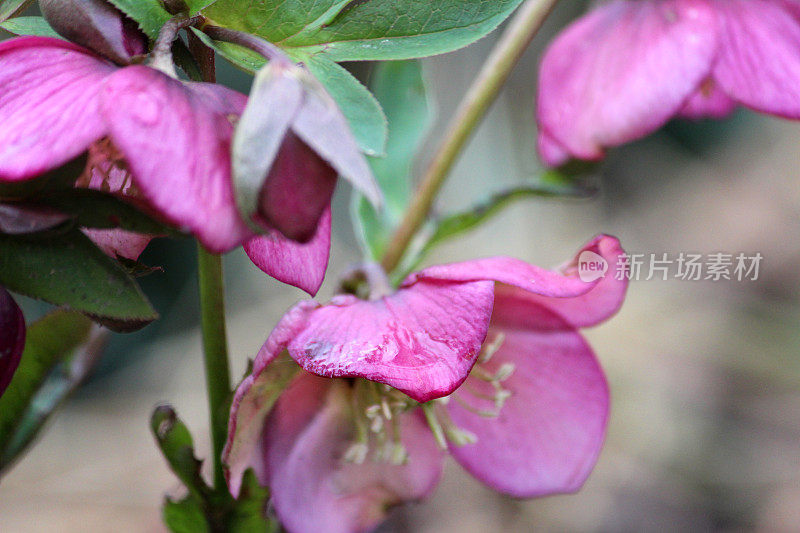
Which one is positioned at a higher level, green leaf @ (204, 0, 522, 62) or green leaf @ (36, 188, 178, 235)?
green leaf @ (204, 0, 522, 62)

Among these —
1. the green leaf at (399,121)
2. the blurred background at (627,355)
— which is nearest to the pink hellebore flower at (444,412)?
the green leaf at (399,121)

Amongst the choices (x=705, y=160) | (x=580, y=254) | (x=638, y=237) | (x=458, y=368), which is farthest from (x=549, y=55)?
(x=705, y=160)

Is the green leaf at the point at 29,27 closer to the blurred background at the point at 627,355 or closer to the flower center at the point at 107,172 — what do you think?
the flower center at the point at 107,172

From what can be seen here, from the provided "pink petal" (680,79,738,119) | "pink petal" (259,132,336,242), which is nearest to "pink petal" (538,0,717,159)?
"pink petal" (680,79,738,119)

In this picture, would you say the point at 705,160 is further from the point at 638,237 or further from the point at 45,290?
the point at 45,290

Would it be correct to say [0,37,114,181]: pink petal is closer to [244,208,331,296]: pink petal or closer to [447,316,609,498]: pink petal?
[244,208,331,296]: pink petal

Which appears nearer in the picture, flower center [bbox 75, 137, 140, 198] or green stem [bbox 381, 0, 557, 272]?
flower center [bbox 75, 137, 140, 198]

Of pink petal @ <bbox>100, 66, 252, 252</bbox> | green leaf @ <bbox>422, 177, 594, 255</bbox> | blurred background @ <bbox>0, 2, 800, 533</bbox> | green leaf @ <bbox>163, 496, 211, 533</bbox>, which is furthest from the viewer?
blurred background @ <bbox>0, 2, 800, 533</bbox>

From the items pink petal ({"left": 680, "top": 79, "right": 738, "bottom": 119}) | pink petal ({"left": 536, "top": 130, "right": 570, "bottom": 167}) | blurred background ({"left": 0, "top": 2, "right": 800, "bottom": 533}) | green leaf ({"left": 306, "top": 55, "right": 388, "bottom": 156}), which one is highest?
green leaf ({"left": 306, "top": 55, "right": 388, "bottom": 156})
